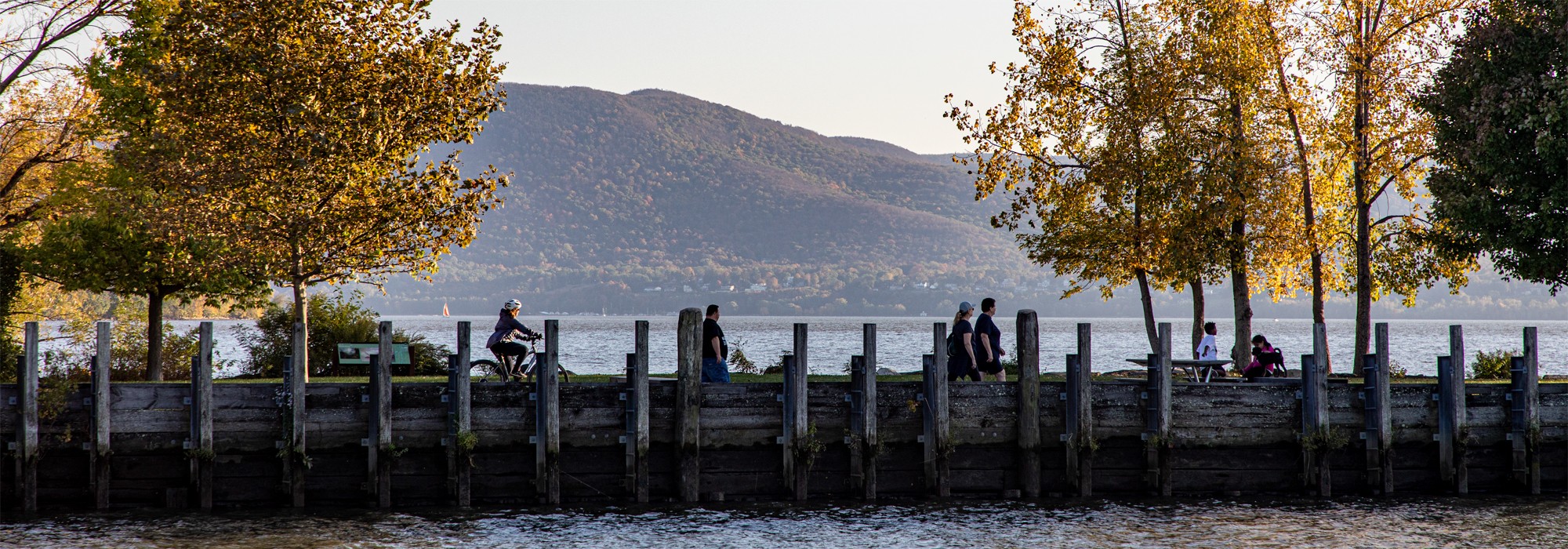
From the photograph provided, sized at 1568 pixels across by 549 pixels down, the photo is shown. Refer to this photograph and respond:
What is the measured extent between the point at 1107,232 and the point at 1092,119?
3409 millimetres

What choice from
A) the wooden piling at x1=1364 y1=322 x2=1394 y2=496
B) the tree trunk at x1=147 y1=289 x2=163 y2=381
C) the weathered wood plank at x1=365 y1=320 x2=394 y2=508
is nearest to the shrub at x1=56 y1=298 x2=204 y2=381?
the tree trunk at x1=147 y1=289 x2=163 y2=381

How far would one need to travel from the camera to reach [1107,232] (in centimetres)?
3288

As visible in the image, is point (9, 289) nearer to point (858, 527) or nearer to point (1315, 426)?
point (858, 527)

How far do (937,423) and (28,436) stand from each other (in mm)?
13122

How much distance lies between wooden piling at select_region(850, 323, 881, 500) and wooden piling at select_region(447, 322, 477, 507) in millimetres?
5653

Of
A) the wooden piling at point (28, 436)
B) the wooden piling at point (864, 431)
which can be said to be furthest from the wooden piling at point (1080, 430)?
the wooden piling at point (28, 436)

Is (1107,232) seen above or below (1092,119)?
below

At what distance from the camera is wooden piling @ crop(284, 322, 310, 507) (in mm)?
17141

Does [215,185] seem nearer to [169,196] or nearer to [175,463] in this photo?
[169,196]

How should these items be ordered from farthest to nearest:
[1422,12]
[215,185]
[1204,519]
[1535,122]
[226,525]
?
[1422,12] → [215,185] → [1535,122] → [1204,519] → [226,525]

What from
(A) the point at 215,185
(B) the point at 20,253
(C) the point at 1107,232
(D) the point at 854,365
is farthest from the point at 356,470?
(C) the point at 1107,232

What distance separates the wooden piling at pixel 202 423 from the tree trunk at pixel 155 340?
10.2 metres

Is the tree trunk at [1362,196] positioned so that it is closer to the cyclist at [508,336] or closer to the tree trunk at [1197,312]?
the tree trunk at [1197,312]

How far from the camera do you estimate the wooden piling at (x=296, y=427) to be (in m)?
17.1
